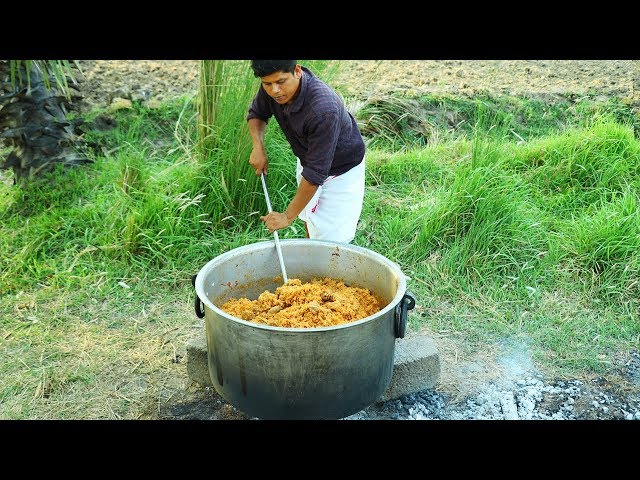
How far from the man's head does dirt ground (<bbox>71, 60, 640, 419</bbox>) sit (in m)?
2.46

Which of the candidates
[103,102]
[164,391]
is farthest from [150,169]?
[164,391]

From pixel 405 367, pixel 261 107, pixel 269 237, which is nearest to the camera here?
pixel 405 367

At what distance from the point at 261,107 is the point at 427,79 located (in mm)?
3278

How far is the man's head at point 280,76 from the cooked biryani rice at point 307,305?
2.54 ft

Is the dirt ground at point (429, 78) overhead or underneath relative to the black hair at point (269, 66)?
underneath

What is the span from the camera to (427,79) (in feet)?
19.5

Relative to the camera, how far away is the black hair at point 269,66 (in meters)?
2.42

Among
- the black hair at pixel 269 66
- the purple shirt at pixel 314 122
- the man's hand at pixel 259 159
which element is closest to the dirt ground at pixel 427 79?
the man's hand at pixel 259 159

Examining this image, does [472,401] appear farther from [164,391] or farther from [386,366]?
[164,391]

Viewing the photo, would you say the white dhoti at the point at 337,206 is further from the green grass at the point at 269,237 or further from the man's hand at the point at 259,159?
the green grass at the point at 269,237

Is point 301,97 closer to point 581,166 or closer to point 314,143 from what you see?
point 314,143

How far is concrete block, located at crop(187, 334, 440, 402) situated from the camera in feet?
9.39

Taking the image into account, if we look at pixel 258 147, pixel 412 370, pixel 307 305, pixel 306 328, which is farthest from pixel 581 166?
pixel 306 328

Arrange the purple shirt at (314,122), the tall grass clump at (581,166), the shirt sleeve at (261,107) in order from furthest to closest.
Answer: the tall grass clump at (581,166) → the shirt sleeve at (261,107) → the purple shirt at (314,122)
